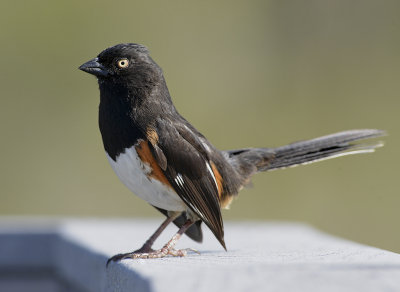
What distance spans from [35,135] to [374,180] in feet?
13.5

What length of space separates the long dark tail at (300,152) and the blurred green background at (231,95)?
4933mm

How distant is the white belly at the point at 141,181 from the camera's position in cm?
342

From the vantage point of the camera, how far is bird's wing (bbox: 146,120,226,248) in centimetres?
346

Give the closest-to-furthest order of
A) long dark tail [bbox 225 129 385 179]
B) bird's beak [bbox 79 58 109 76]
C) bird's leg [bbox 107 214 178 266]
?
bird's leg [bbox 107 214 178 266], bird's beak [bbox 79 58 109 76], long dark tail [bbox 225 129 385 179]

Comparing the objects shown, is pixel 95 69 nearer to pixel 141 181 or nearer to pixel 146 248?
pixel 141 181

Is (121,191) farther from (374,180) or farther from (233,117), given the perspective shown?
(374,180)

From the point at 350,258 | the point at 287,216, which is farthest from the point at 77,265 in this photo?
the point at 287,216

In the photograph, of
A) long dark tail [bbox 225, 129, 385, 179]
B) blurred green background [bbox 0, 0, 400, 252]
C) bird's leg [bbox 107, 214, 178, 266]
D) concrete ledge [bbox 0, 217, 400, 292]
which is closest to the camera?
concrete ledge [bbox 0, 217, 400, 292]

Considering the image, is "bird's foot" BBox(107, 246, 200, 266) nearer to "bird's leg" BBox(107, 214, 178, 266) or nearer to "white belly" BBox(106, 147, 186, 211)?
"bird's leg" BBox(107, 214, 178, 266)

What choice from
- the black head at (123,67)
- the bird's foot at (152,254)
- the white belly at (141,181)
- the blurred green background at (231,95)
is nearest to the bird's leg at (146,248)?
the bird's foot at (152,254)

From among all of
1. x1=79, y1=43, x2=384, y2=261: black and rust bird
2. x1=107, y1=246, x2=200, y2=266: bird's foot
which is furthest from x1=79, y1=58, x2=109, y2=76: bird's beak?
x1=107, y1=246, x2=200, y2=266: bird's foot

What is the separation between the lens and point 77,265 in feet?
12.7

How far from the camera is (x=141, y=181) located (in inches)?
136

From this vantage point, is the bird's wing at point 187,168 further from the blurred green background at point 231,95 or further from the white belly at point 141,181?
the blurred green background at point 231,95
